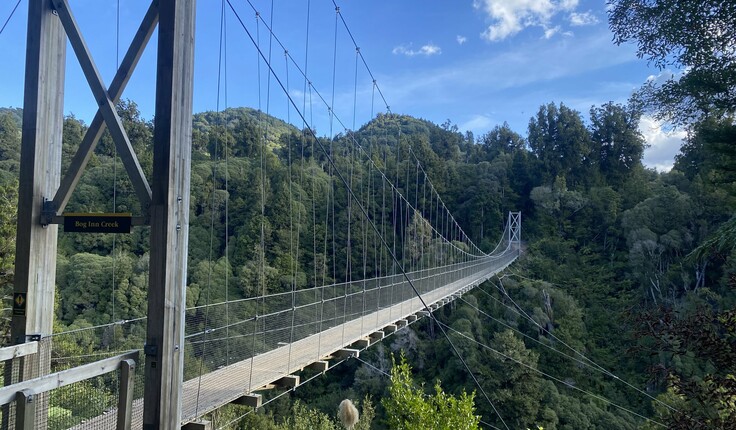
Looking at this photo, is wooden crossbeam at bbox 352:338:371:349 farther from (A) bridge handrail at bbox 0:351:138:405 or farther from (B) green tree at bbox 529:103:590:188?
(B) green tree at bbox 529:103:590:188

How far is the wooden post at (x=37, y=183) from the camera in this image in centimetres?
164

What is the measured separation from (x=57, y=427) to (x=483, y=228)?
2566cm

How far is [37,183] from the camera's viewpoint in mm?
1662

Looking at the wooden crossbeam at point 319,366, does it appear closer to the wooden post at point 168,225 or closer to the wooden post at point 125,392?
the wooden post at point 168,225

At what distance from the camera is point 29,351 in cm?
160

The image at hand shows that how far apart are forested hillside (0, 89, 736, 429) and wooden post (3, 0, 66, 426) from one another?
1.13 ft

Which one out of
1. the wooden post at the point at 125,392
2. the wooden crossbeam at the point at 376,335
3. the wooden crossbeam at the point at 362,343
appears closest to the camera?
the wooden post at the point at 125,392

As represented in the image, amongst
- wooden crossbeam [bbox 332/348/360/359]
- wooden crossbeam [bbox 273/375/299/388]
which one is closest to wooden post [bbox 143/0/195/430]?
wooden crossbeam [bbox 273/375/299/388]

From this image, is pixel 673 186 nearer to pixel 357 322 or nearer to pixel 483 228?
pixel 483 228

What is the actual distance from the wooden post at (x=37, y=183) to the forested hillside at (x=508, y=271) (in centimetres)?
34

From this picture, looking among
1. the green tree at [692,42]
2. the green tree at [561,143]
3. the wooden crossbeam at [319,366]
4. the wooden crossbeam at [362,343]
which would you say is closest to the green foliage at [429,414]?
the wooden crossbeam at [362,343]

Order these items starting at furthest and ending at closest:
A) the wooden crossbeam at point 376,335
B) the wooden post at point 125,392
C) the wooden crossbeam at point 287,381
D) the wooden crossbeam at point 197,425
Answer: the wooden crossbeam at point 376,335, the wooden crossbeam at point 287,381, the wooden crossbeam at point 197,425, the wooden post at point 125,392

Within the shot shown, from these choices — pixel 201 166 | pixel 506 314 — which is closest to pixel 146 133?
pixel 201 166

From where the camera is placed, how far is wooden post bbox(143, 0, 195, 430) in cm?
147
